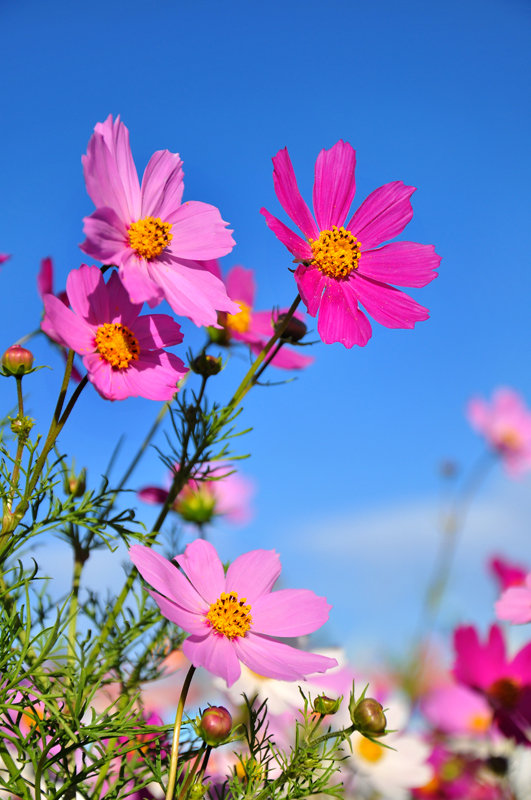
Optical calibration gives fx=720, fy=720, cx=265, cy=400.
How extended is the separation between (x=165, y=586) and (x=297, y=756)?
14 cm

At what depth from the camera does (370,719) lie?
1.46 ft

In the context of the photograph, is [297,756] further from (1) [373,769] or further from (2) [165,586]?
(1) [373,769]

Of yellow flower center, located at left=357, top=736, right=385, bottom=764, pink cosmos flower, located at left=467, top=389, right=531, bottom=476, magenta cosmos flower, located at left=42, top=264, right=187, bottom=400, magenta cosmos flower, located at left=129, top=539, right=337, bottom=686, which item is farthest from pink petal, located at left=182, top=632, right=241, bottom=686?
pink cosmos flower, located at left=467, top=389, right=531, bottom=476

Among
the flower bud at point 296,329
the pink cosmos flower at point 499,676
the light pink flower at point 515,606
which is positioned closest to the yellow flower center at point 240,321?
the flower bud at point 296,329

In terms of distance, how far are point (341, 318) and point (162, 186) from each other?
0.16 metres

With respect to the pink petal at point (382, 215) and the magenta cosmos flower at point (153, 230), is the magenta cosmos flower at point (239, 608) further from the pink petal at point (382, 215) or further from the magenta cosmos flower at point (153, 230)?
the pink petal at point (382, 215)

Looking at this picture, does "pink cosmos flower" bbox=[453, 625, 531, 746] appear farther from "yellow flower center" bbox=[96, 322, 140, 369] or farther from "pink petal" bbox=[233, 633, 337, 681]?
"yellow flower center" bbox=[96, 322, 140, 369]

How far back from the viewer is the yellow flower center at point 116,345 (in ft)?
1.58

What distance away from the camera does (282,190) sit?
0.52 meters

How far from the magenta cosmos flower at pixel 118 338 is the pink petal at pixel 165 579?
0.34 ft

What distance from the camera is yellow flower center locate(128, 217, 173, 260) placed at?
19.1 inches

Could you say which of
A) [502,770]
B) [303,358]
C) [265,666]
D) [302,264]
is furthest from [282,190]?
[502,770]

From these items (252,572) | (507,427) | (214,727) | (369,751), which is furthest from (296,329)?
(507,427)

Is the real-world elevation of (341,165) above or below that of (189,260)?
above
